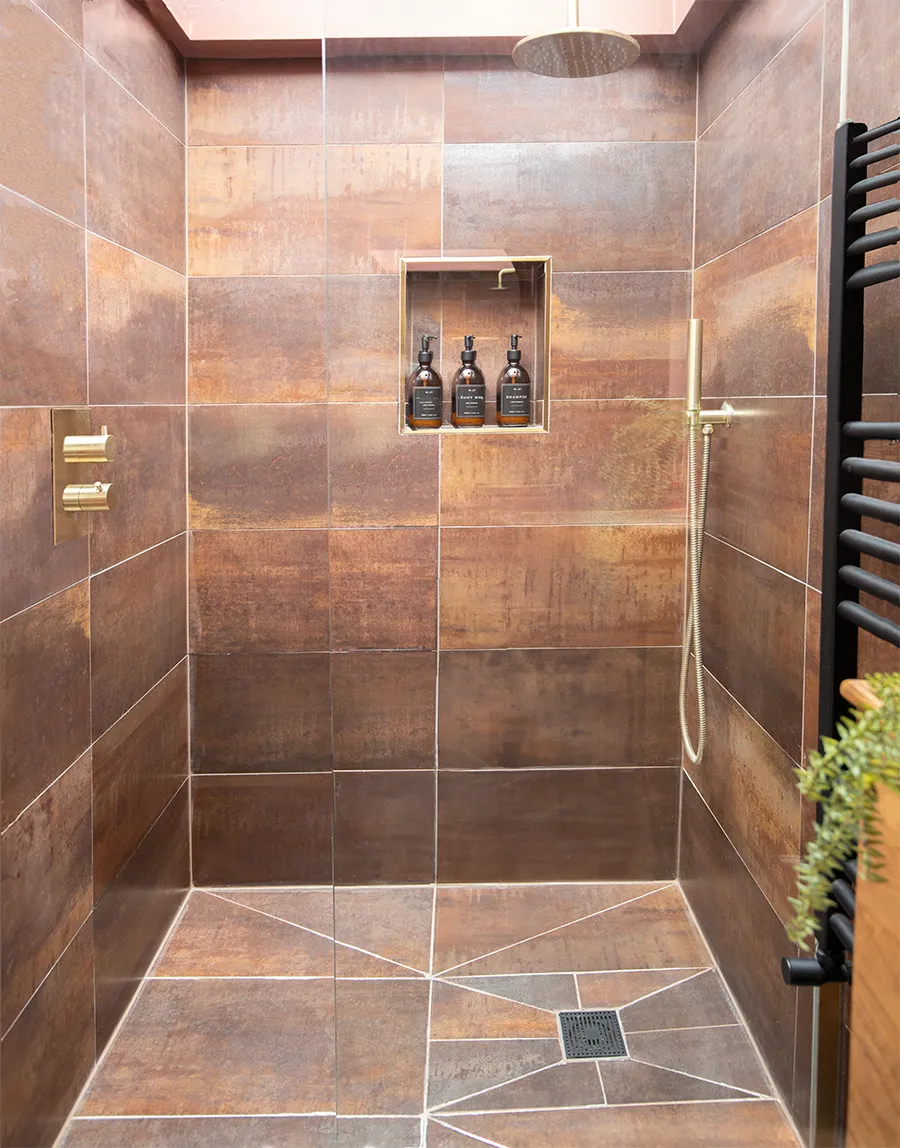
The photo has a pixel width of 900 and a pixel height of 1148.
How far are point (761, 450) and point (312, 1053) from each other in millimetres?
1453

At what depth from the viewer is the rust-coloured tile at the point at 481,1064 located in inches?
65.2

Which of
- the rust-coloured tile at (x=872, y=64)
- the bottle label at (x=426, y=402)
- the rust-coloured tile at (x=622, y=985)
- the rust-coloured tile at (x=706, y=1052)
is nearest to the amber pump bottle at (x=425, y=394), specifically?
the bottle label at (x=426, y=402)

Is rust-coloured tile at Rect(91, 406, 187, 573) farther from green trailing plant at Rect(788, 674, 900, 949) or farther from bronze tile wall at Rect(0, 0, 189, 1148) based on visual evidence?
green trailing plant at Rect(788, 674, 900, 949)

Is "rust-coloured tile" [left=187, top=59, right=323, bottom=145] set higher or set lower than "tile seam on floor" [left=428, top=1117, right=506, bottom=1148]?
higher

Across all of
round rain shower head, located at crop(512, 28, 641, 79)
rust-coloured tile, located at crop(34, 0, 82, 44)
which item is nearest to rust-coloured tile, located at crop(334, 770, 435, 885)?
round rain shower head, located at crop(512, 28, 641, 79)

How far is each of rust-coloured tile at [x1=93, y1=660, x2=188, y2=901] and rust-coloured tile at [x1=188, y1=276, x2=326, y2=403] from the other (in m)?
0.71

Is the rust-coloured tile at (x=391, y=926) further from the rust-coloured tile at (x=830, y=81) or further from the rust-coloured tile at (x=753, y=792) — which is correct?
the rust-coloured tile at (x=830, y=81)

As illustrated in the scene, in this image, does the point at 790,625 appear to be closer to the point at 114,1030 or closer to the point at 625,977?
the point at 625,977

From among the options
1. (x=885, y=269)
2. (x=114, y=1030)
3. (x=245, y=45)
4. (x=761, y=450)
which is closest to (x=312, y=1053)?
(x=114, y=1030)

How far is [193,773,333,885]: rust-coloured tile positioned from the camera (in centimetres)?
217

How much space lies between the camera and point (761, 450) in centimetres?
158

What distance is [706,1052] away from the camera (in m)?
1.69

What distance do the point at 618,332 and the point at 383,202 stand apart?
407 mm

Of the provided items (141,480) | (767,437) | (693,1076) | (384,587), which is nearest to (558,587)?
(384,587)
